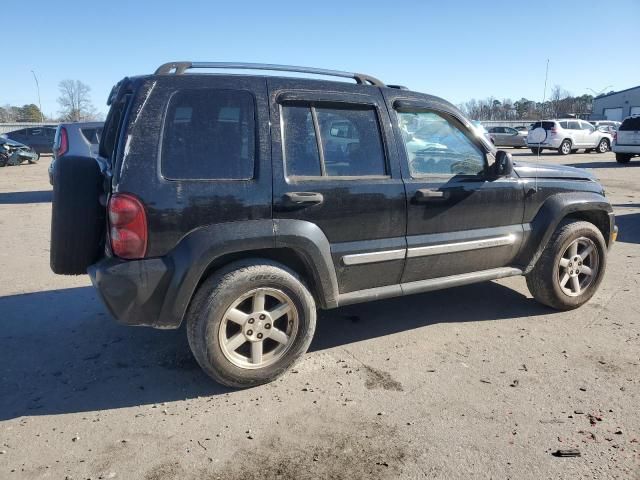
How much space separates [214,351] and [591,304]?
3.63 m

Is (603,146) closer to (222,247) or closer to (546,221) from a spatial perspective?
(546,221)

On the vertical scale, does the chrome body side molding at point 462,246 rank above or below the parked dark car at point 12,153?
below

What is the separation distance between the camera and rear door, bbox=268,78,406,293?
11.1ft

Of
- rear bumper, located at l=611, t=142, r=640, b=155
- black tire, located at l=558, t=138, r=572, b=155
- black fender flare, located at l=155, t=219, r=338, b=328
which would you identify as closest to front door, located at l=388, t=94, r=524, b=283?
black fender flare, located at l=155, t=219, r=338, b=328

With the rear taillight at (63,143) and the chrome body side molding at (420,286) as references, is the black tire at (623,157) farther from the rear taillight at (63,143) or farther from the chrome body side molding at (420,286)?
the rear taillight at (63,143)

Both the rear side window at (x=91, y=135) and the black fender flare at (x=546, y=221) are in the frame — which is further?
the rear side window at (x=91, y=135)

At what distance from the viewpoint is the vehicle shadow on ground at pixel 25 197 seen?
1171 cm

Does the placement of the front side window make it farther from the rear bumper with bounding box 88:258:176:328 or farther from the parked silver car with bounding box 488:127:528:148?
the parked silver car with bounding box 488:127:528:148

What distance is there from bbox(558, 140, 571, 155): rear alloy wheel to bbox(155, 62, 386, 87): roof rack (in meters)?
24.7

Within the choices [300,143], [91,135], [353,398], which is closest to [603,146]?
[91,135]

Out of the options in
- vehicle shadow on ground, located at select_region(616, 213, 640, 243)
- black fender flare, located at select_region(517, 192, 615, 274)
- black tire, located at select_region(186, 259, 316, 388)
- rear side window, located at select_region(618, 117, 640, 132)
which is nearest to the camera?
black tire, located at select_region(186, 259, 316, 388)

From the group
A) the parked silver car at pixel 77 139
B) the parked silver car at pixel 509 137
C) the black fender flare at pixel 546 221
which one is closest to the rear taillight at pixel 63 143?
the parked silver car at pixel 77 139

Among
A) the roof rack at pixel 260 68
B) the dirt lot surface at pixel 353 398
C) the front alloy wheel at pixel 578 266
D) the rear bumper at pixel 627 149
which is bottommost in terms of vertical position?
the dirt lot surface at pixel 353 398

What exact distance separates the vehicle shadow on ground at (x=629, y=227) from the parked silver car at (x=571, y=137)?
16.3 m
